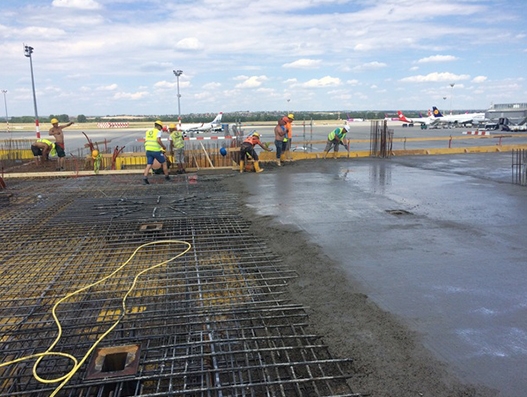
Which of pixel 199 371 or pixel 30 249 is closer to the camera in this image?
pixel 199 371

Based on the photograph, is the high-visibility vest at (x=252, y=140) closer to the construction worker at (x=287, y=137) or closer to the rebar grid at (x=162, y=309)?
the construction worker at (x=287, y=137)

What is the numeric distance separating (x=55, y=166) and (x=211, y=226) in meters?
10.1

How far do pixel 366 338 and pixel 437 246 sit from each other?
2821 millimetres

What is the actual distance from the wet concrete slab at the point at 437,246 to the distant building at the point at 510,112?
104 ft

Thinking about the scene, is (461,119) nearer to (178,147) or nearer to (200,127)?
(200,127)

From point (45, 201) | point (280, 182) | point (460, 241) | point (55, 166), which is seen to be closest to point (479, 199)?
point (460, 241)

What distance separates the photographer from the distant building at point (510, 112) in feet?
129

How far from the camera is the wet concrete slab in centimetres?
339

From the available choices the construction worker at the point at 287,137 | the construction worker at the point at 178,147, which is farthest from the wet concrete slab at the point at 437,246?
the construction worker at the point at 287,137

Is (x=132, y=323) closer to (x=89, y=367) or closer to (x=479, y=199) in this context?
(x=89, y=367)

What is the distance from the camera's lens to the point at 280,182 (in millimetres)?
11578

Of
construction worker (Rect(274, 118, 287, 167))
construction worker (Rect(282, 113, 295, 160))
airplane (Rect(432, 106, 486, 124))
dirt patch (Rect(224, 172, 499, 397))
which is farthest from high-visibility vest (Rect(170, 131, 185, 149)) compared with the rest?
airplane (Rect(432, 106, 486, 124))

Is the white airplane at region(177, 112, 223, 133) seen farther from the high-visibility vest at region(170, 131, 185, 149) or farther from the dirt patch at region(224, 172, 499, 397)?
the dirt patch at region(224, 172, 499, 397)

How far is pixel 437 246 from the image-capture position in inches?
229
